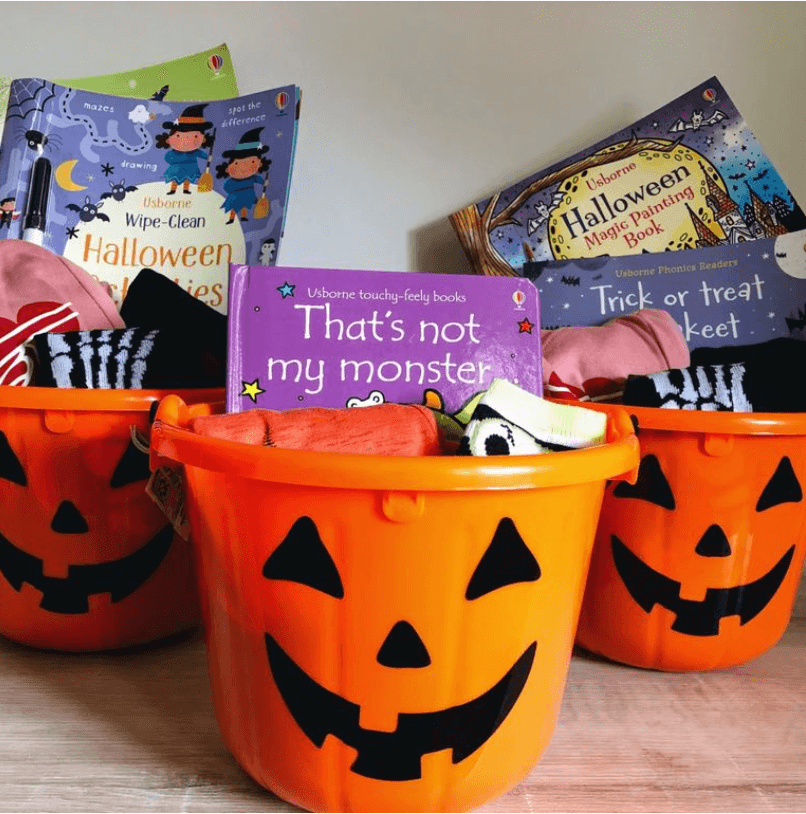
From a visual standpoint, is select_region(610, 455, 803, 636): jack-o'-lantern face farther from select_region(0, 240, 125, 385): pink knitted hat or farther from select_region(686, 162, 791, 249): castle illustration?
select_region(0, 240, 125, 385): pink knitted hat

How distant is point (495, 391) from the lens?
24.3 inches

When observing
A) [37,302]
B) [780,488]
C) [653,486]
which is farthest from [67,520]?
[780,488]

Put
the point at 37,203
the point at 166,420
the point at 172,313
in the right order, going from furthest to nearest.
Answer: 1. the point at 37,203
2. the point at 172,313
3. the point at 166,420

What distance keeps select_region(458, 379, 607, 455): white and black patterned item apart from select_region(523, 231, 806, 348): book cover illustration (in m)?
0.44

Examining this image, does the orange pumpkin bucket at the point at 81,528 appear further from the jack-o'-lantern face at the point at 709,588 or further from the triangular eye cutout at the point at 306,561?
the jack-o'-lantern face at the point at 709,588

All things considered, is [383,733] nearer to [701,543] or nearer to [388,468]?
[388,468]

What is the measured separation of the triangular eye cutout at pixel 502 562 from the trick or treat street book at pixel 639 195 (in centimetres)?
64

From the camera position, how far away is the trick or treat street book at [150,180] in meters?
0.98

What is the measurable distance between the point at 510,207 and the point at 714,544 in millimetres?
569

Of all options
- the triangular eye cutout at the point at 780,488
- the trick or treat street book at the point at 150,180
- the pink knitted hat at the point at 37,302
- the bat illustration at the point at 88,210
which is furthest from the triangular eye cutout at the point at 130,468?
the triangular eye cutout at the point at 780,488

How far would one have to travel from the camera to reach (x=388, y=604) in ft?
1.67

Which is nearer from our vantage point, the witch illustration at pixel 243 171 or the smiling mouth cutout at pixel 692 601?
the smiling mouth cutout at pixel 692 601

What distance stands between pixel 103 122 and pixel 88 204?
0.37 feet

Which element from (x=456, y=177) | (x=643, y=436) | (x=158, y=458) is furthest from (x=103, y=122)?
(x=643, y=436)
